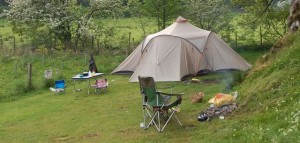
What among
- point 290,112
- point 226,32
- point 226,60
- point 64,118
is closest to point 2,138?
point 64,118

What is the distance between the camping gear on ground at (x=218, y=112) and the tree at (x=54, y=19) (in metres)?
15.6

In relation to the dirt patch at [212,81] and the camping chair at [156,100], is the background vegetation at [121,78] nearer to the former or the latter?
the dirt patch at [212,81]

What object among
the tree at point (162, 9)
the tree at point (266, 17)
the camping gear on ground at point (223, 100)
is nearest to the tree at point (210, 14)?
the tree at point (162, 9)

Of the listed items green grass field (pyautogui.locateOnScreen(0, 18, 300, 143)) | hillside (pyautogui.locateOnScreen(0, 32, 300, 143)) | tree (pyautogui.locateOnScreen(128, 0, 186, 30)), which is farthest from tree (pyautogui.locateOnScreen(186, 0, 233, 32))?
hillside (pyautogui.locateOnScreen(0, 32, 300, 143))

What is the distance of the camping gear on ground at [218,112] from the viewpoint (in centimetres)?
935

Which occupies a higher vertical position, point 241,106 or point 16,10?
point 16,10

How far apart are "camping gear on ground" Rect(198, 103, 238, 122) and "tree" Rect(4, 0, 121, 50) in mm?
15562

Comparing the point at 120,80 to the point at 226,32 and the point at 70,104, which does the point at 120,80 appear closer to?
the point at 70,104

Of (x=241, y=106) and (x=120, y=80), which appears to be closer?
(x=241, y=106)

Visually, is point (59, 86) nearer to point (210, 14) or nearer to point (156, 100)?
point (156, 100)

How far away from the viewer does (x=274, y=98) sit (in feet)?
27.4

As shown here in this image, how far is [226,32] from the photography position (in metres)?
25.1

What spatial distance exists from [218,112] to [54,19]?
1664 cm

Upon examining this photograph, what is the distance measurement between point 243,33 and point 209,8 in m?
2.35
